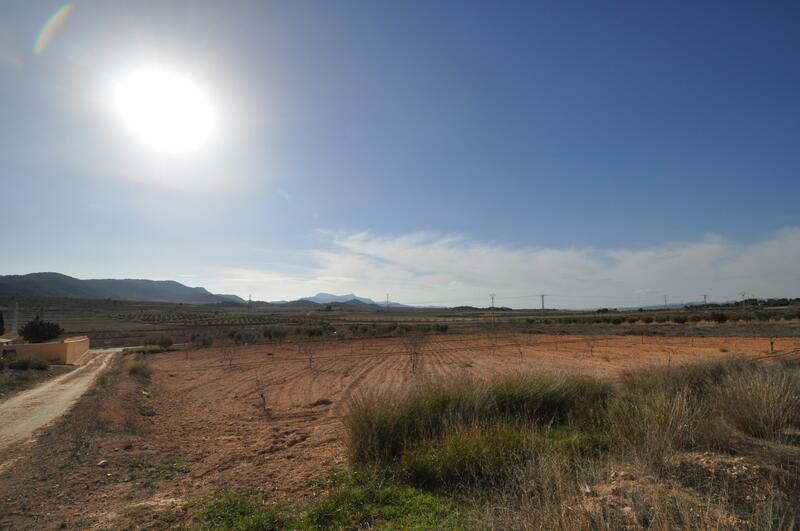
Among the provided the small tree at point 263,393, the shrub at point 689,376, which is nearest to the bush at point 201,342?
the small tree at point 263,393

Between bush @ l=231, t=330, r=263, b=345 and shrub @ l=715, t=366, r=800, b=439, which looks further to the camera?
bush @ l=231, t=330, r=263, b=345

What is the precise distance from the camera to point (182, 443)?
9.84 m

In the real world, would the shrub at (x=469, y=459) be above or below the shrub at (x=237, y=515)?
above

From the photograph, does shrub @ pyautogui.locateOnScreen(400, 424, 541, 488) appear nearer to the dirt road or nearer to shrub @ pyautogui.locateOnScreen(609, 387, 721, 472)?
shrub @ pyautogui.locateOnScreen(609, 387, 721, 472)

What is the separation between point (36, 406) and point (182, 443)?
26.5 feet

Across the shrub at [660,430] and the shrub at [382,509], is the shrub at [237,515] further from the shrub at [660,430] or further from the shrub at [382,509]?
the shrub at [660,430]

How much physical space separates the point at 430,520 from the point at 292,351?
98.9 feet

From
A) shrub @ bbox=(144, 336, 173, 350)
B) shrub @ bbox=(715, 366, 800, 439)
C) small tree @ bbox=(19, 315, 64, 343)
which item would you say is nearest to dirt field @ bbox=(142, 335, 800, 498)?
shrub @ bbox=(715, 366, 800, 439)

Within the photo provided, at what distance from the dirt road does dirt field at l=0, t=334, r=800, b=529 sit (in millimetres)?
625

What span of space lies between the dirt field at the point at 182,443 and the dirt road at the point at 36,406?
2.05 feet

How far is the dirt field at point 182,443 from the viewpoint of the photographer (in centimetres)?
601

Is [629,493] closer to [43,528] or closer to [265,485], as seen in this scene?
[265,485]

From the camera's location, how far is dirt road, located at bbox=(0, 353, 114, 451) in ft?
34.2

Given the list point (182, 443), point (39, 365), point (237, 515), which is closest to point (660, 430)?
point (237, 515)
